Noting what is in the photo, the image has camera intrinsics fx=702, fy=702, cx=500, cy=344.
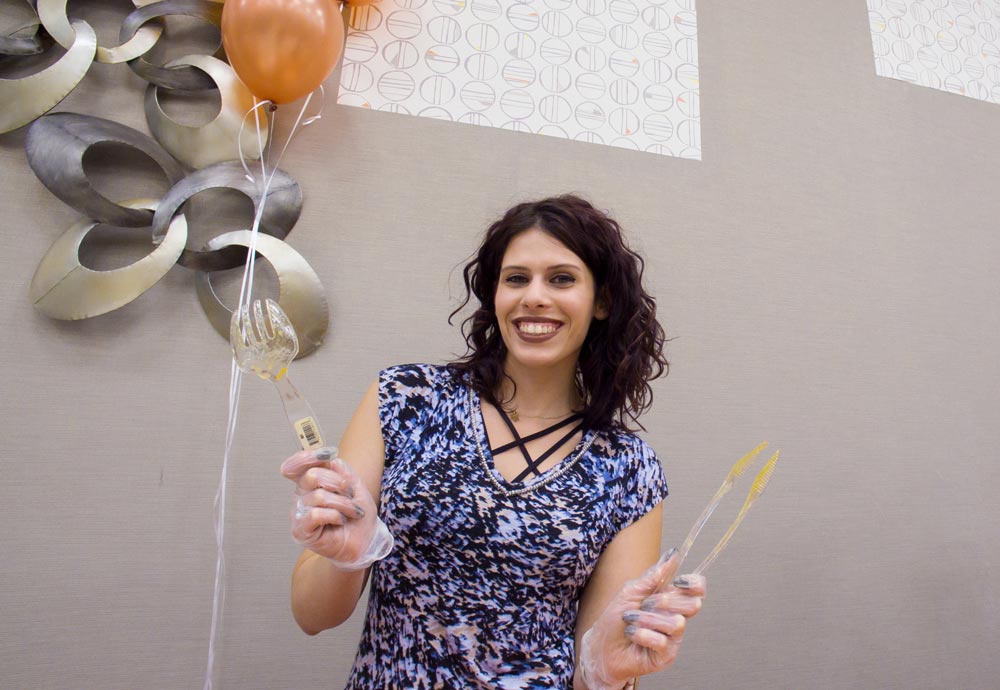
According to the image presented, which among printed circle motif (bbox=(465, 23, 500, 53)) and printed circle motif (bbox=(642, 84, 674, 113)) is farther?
printed circle motif (bbox=(642, 84, 674, 113))

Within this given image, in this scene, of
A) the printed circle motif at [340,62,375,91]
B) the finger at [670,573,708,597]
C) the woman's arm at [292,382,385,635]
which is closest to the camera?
the finger at [670,573,708,597]

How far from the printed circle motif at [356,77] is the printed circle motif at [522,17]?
1.26ft

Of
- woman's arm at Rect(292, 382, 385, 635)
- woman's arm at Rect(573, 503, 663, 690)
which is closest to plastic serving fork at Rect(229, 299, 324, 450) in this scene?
Answer: woman's arm at Rect(292, 382, 385, 635)

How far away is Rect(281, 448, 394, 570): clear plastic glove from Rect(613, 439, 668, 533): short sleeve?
0.40m

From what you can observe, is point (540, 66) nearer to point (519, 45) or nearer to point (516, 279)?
point (519, 45)

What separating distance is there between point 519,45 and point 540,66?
70mm

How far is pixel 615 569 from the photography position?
1003 mm

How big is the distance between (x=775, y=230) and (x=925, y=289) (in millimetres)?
480

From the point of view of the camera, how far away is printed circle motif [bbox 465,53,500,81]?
1.65 meters

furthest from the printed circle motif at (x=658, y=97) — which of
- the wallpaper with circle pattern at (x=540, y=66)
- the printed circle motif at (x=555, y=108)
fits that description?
the printed circle motif at (x=555, y=108)

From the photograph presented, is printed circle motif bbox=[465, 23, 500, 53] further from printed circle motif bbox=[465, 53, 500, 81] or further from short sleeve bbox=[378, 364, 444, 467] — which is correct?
short sleeve bbox=[378, 364, 444, 467]

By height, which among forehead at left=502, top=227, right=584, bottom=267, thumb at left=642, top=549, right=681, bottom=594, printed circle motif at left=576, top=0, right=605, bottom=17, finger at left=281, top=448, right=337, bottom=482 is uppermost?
printed circle motif at left=576, top=0, right=605, bottom=17

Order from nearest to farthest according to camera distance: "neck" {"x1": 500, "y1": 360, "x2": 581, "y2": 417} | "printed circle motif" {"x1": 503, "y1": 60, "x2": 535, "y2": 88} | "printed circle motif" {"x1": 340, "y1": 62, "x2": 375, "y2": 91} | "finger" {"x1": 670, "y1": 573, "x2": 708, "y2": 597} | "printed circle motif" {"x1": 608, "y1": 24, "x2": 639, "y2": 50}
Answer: "finger" {"x1": 670, "y1": 573, "x2": 708, "y2": 597} < "neck" {"x1": 500, "y1": 360, "x2": 581, "y2": 417} < "printed circle motif" {"x1": 340, "y1": 62, "x2": 375, "y2": 91} < "printed circle motif" {"x1": 503, "y1": 60, "x2": 535, "y2": 88} < "printed circle motif" {"x1": 608, "y1": 24, "x2": 639, "y2": 50}

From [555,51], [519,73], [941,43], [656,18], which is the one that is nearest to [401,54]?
[519,73]
